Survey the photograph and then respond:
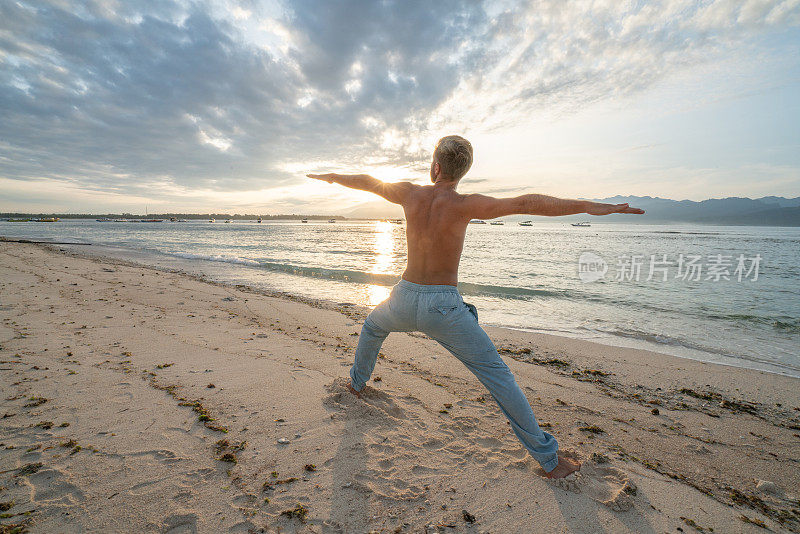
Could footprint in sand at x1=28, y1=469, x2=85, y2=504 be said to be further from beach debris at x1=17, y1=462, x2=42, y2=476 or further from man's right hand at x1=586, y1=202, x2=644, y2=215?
man's right hand at x1=586, y1=202, x2=644, y2=215

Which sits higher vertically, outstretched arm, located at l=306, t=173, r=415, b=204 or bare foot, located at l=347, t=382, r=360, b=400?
outstretched arm, located at l=306, t=173, r=415, b=204

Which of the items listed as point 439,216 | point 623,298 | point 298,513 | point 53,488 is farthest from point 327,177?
point 623,298

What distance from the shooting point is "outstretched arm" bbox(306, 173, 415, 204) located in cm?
290

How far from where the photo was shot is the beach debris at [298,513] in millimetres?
2137

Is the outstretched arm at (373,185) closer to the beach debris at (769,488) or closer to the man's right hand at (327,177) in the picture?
the man's right hand at (327,177)

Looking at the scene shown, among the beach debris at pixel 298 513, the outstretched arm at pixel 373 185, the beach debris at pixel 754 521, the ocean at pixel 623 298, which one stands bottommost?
the ocean at pixel 623 298

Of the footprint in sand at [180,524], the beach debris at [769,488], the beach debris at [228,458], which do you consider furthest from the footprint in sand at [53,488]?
the beach debris at [769,488]

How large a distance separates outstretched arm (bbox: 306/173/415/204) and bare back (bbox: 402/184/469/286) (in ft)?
0.27

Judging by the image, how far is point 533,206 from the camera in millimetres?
2303

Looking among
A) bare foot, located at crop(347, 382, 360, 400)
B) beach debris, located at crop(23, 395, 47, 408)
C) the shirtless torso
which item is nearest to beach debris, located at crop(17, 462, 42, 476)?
beach debris, located at crop(23, 395, 47, 408)

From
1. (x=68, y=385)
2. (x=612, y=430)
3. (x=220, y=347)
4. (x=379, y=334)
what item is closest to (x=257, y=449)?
(x=379, y=334)

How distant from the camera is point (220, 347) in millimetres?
5051

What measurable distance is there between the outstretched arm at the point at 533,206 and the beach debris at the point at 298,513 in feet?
7.43

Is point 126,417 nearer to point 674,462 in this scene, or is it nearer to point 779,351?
point 674,462
